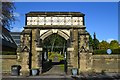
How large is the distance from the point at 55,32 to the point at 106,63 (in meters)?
6.42

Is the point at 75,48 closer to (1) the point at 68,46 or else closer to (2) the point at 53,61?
(1) the point at 68,46

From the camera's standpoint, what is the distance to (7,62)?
23125mm

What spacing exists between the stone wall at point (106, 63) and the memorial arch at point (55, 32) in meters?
1.18

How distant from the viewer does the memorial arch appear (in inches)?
915

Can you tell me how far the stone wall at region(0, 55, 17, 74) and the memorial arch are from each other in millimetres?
1064

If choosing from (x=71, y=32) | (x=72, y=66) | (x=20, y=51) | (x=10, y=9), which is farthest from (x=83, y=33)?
(x=10, y=9)

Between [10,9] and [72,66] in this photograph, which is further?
[10,9]

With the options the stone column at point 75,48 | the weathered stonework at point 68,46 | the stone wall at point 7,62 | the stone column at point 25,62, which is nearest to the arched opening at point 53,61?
the weathered stonework at point 68,46

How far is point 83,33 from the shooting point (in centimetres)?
2334

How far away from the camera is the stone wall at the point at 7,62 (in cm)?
2303

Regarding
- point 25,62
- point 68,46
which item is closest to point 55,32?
point 68,46

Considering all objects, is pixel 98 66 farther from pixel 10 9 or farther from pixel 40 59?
pixel 10 9

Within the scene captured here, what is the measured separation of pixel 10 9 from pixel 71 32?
24.4ft

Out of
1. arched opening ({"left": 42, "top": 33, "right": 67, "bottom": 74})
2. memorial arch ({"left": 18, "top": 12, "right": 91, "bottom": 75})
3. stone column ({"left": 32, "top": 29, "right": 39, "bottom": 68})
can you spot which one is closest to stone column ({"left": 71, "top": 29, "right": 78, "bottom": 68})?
memorial arch ({"left": 18, "top": 12, "right": 91, "bottom": 75})
